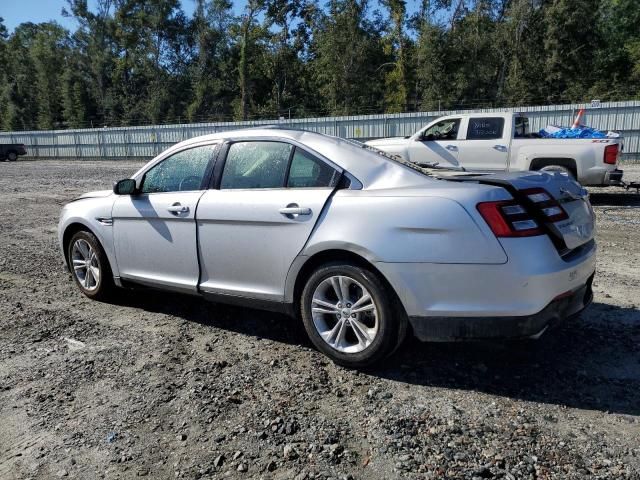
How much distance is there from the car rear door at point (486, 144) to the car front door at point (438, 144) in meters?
0.22

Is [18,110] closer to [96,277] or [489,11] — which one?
[489,11]

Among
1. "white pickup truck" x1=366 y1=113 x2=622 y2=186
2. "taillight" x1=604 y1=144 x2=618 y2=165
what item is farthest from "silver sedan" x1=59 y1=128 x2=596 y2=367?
"taillight" x1=604 y1=144 x2=618 y2=165

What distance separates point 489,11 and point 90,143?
34599 millimetres

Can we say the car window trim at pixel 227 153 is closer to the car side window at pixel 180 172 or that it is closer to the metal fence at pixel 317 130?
the car side window at pixel 180 172

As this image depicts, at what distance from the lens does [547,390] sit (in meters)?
3.37

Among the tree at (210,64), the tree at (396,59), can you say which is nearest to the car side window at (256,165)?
the tree at (396,59)

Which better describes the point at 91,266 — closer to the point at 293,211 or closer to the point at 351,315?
the point at 293,211

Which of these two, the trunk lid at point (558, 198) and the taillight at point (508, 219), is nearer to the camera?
the taillight at point (508, 219)

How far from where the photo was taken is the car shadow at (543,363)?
10.9 feet

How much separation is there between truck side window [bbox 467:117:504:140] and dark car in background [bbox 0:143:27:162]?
34.8 meters

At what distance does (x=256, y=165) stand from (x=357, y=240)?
119 centimetres

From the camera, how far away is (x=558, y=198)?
11.8 feet

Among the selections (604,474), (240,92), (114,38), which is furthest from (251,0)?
(604,474)

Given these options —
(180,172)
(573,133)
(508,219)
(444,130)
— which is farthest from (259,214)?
(573,133)
